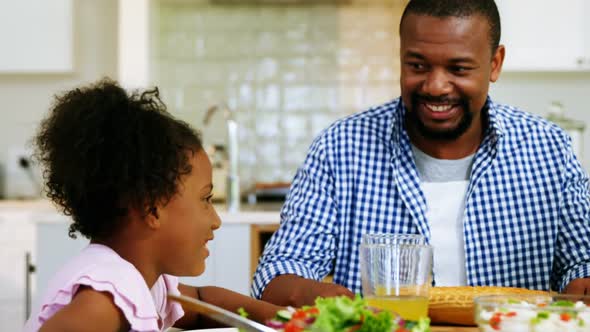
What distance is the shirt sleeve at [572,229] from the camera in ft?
6.09

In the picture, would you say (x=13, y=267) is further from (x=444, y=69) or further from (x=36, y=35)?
(x=444, y=69)

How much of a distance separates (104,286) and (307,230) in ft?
2.49

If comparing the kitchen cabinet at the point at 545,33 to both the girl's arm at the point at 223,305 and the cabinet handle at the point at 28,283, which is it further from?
the girl's arm at the point at 223,305

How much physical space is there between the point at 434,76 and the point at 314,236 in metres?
0.42

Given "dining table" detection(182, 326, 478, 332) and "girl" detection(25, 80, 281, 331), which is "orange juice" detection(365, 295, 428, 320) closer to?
"dining table" detection(182, 326, 478, 332)

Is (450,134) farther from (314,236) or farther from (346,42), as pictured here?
(346,42)

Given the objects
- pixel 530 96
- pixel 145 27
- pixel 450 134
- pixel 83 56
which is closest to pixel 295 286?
pixel 450 134

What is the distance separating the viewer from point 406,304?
3.92 feet

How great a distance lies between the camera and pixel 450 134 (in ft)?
6.21

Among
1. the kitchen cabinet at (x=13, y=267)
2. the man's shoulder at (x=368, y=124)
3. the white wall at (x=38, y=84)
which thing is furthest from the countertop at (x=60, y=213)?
the man's shoulder at (x=368, y=124)

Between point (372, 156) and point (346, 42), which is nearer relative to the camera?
point (372, 156)

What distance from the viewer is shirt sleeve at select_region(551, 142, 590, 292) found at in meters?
1.86

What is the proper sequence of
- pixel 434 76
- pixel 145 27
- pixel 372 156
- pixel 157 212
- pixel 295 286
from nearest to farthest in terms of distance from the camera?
pixel 157 212 → pixel 295 286 → pixel 434 76 → pixel 372 156 → pixel 145 27

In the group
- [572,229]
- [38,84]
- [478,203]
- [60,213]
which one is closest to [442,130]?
[478,203]
